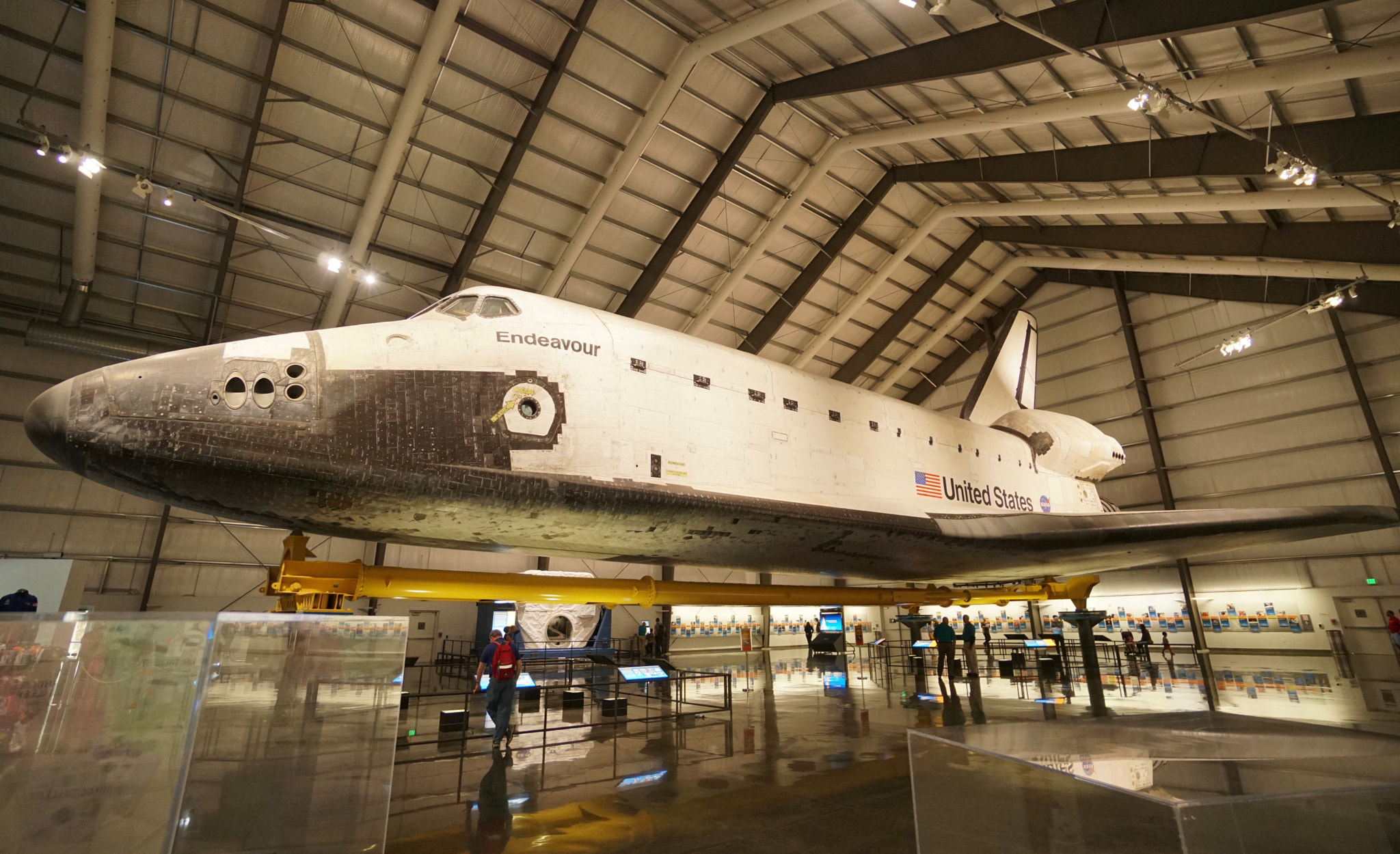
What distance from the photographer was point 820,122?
14125 mm

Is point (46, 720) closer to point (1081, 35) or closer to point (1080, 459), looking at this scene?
point (1080, 459)

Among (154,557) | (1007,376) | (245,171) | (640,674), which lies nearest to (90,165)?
(245,171)

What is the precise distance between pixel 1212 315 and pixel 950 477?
18011 millimetres

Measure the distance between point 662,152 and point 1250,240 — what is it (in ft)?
43.4

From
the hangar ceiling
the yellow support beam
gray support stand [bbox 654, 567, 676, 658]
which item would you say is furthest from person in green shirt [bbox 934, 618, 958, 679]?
gray support stand [bbox 654, 567, 676, 658]

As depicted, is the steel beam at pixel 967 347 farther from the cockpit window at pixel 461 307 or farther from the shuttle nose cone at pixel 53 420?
the shuttle nose cone at pixel 53 420

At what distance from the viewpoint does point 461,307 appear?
4.09 metres

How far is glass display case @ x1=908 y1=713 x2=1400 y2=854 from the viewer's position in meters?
1.71

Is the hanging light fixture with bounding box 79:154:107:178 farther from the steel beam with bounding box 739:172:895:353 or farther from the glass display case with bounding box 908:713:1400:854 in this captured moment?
the steel beam with bounding box 739:172:895:353

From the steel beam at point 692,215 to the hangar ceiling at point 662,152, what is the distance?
0.09m

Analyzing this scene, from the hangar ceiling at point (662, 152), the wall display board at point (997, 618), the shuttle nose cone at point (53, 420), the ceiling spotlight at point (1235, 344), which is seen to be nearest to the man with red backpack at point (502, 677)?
the shuttle nose cone at point (53, 420)

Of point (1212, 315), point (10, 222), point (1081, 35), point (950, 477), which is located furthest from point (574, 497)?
point (1212, 315)

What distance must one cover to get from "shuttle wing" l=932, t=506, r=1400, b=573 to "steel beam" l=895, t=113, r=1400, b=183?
5.77m

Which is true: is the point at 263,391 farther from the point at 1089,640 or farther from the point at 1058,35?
the point at 1089,640
